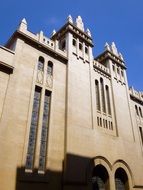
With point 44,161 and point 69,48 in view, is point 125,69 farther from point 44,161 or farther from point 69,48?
point 44,161

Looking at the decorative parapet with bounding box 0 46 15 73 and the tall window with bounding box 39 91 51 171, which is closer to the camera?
the tall window with bounding box 39 91 51 171

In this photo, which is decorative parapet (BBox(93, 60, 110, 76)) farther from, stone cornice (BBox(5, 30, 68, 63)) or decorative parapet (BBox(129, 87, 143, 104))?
decorative parapet (BBox(129, 87, 143, 104))

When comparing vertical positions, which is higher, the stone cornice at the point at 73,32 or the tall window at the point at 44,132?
the stone cornice at the point at 73,32

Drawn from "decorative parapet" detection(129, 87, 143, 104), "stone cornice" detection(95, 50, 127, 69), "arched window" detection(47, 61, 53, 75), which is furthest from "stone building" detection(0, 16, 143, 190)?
"stone cornice" detection(95, 50, 127, 69)

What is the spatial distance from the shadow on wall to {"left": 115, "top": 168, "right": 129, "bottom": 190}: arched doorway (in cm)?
287

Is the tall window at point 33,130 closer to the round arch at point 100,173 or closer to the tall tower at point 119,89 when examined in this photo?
the round arch at point 100,173

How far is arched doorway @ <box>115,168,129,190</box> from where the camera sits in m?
13.9

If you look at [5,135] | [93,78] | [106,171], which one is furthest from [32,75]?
[106,171]

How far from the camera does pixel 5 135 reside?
9.60m

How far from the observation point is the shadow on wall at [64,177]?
9.45 metres

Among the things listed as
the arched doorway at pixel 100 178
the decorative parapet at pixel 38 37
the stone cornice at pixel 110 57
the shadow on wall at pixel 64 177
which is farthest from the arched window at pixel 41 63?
the stone cornice at pixel 110 57

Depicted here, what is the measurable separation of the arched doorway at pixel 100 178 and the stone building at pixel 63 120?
0.06 meters

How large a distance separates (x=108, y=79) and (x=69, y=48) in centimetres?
473

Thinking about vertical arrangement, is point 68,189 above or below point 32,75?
below
